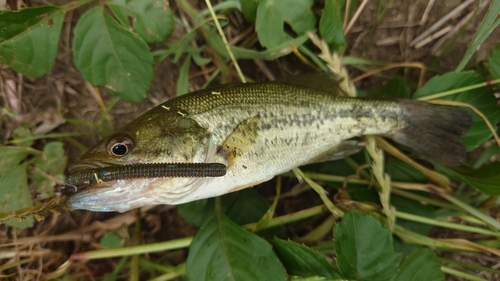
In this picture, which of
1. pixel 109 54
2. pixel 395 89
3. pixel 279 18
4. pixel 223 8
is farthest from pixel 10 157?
pixel 395 89

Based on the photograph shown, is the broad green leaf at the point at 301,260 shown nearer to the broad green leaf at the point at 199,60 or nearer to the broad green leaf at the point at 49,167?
the broad green leaf at the point at 199,60

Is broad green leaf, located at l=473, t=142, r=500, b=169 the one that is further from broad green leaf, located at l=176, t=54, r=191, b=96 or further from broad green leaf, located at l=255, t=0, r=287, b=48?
broad green leaf, located at l=176, t=54, r=191, b=96

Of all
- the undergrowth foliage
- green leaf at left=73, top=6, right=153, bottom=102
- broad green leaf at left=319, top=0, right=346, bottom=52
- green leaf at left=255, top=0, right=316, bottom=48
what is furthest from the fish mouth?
broad green leaf at left=319, top=0, right=346, bottom=52

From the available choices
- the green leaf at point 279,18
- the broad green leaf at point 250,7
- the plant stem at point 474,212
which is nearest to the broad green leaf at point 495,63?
the plant stem at point 474,212

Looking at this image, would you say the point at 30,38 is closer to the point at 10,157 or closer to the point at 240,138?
the point at 10,157

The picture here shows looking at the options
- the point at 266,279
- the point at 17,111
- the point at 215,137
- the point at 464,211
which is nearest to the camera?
the point at 215,137

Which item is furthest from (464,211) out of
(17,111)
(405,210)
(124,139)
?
(17,111)

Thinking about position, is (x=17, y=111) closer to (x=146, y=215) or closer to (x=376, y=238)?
(x=146, y=215)
